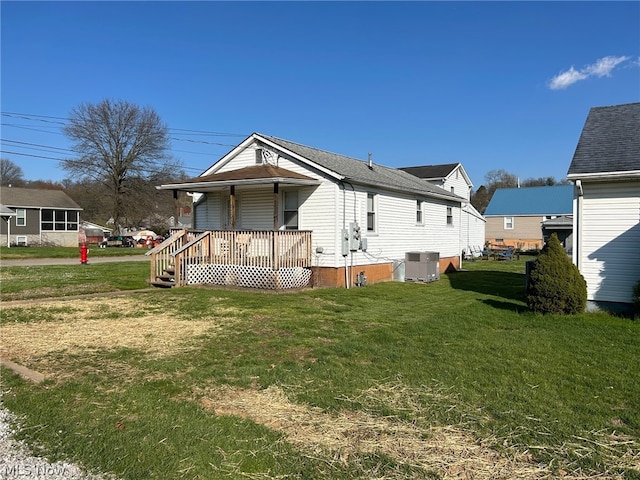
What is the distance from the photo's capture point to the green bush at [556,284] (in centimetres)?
930

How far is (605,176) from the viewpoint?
31.7ft

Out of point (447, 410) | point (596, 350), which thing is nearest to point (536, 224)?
point (596, 350)

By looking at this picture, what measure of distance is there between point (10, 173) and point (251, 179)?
244 ft

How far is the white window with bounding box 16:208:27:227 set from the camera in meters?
40.7

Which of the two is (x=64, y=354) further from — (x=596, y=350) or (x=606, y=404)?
(x=596, y=350)

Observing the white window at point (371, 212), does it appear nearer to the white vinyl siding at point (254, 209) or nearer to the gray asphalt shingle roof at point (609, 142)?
the white vinyl siding at point (254, 209)

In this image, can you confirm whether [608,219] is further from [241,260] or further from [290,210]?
[241,260]

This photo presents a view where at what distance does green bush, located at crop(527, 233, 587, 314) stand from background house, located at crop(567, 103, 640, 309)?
2.50 ft

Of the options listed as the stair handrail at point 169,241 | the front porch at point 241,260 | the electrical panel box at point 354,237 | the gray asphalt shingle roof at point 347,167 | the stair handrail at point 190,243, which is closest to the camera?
the front porch at point 241,260

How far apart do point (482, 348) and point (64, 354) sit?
567 centimetres

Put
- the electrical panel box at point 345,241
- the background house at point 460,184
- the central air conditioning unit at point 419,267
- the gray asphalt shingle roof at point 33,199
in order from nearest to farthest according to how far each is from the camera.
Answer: the electrical panel box at point 345,241 → the central air conditioning unit at point 419,267 → the background house at point 460,184 → the gray asphalt shingle roof at point 33,199

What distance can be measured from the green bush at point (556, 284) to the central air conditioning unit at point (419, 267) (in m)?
7.27

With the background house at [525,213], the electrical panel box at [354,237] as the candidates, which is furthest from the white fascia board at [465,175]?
the electrical panel box at [354,237]

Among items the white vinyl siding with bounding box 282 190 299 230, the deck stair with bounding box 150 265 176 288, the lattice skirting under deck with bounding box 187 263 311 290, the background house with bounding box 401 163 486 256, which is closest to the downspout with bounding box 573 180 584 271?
the lattice skirting under deck with bounding box 187 263 311 290
